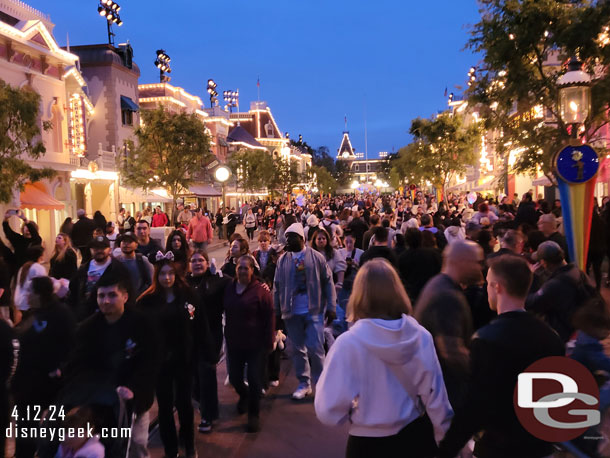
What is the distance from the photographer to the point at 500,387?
2.98 m

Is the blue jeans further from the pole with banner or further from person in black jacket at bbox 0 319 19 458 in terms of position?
person in black jacket at bbox 0 319 19 458

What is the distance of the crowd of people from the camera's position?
2980mm

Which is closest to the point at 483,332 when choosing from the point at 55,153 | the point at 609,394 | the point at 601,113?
the point at 609,394

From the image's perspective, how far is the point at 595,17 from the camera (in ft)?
42.5

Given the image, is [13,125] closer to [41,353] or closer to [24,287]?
[24,287]

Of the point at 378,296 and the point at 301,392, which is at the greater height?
the point at 378,296

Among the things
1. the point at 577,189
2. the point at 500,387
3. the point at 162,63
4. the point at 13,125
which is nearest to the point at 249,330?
the point at 500,387

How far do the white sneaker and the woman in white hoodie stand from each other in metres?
3.93

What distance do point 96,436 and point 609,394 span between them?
3076mm

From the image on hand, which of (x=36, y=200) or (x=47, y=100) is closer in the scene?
(x=36, y=200)

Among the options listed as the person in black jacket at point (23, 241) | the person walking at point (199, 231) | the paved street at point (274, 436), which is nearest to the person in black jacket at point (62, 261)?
the person in black jacket at point (23, 241)

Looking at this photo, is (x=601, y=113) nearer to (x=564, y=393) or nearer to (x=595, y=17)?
(x=595, y=17)

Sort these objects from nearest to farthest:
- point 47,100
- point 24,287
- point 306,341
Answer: point 306,341 → point 24,287 → point 47,100

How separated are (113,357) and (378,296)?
82.8 inches
